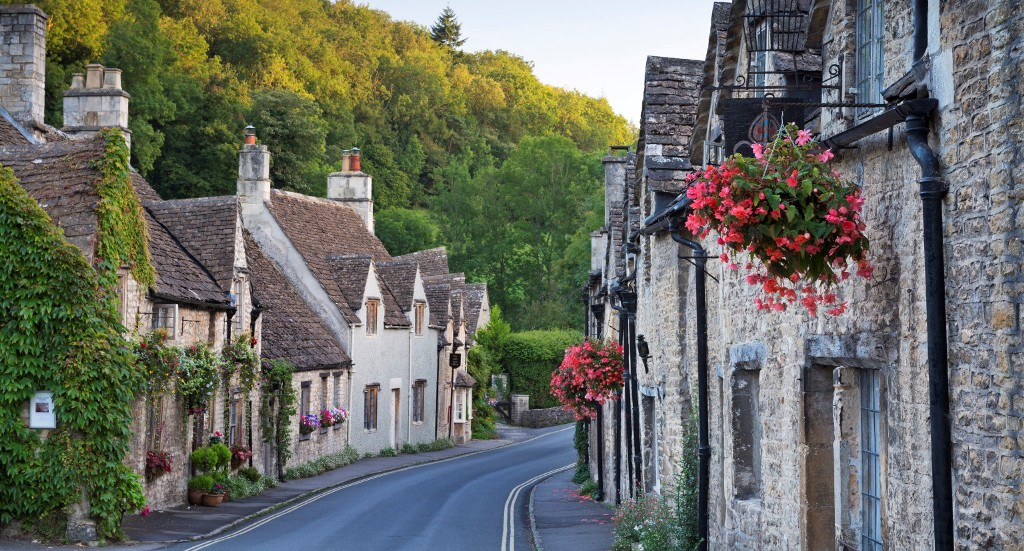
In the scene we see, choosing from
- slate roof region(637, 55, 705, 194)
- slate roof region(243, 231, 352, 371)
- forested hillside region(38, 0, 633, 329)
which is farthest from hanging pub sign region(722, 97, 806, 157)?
forested hillside region(38, 0, 633, 329)

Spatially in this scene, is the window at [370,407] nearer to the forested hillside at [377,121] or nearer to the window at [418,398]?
the window at [418,398]

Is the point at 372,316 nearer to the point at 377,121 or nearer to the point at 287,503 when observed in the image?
the point at 287,503

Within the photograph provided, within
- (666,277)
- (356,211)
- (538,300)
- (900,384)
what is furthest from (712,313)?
(538,300)

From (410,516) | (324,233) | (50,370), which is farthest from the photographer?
(324,233)

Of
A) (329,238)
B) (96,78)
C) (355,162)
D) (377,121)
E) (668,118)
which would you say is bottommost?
(668,118)

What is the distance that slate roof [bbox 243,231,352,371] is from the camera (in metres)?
33.2

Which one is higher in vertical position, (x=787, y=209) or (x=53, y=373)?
(x=787, y=209)

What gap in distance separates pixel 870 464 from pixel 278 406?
24521mm

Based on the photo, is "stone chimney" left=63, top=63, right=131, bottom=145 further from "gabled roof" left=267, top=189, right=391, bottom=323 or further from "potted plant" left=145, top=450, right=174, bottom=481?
"gabled roof" left=267, top=189, right=391, bottom=323

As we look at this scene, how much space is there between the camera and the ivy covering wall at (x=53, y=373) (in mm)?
18656

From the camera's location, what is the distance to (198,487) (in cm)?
2467

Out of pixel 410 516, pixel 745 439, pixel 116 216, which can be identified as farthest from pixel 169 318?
pixel 745 439

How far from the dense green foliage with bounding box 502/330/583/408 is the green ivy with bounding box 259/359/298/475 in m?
28.9

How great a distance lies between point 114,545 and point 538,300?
194 ft
